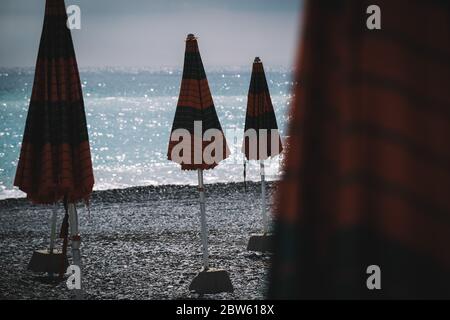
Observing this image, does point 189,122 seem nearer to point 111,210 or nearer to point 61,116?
point 61,116

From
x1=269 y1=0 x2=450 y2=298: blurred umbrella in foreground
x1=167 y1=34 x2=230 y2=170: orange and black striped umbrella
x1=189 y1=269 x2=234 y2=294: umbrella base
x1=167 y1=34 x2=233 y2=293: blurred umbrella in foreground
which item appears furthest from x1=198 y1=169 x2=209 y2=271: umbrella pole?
x1=269 y1=0 x2=450 y2=298: blurred umbrella in foreground

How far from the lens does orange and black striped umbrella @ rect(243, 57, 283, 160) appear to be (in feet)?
35.4

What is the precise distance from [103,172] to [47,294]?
33166 mm

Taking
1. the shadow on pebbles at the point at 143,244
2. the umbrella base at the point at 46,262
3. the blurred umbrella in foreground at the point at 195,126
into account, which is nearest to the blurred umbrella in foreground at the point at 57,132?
the blurred umbrella in foreground at the point at 195,126

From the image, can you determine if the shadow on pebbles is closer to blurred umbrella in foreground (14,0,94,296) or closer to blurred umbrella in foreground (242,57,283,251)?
blurred umbrella in foreground (242,57,283,251)

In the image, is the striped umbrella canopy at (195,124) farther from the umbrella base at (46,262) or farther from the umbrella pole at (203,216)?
the umbrella base at (46,262)

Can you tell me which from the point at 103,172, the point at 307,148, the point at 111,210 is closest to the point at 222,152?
the point at 307,148

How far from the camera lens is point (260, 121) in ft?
35.4

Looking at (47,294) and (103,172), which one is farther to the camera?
(103,172)

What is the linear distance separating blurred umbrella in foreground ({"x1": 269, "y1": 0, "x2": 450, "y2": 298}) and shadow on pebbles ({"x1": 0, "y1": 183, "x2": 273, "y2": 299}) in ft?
25.7

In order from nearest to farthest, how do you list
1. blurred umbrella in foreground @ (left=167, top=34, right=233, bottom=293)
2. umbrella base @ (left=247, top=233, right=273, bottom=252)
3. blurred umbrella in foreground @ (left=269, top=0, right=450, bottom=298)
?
blurred umbrella in foreground @ (left=269, top=0, right=450, bottom=298)
blurred umbrella in foreground @ (left=167, top=34, right=233, bottom=293)
umbrella base @ (left=247, top=233, right=273, bottom=252)

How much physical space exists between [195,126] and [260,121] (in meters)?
2.95

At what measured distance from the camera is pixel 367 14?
1.27 metres

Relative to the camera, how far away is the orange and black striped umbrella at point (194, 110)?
8.03 m
